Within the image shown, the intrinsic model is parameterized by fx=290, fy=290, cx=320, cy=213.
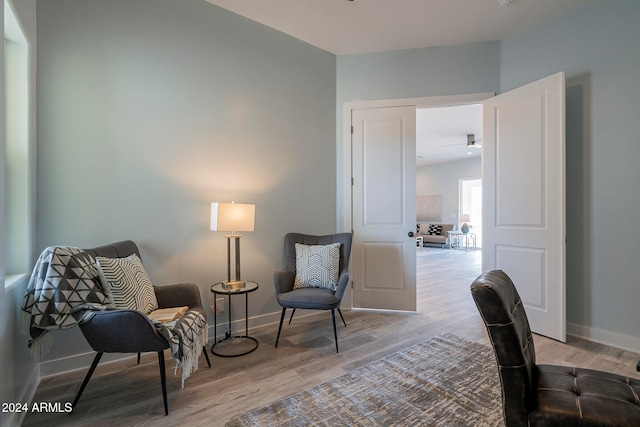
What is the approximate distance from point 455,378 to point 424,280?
3.18 meters

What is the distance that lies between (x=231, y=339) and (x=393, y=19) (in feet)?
11.2

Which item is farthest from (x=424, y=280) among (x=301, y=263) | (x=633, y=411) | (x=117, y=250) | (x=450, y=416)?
(x=117, y=250)

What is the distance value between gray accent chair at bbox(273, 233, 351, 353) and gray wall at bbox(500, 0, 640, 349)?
2164 millimetres

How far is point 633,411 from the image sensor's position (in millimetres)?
998

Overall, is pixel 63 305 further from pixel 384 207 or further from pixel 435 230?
pixel 435 230

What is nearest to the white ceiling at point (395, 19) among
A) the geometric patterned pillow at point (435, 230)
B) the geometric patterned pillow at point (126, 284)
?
the geometric patterned pillow at point (126, 284)

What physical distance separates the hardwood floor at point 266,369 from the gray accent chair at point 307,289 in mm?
199

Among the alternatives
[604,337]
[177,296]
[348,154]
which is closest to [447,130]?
[348,154]

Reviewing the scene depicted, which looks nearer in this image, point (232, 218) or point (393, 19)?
point (232, 218)

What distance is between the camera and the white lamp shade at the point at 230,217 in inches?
91.1

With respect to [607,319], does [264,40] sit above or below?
above

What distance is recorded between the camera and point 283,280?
106 inches

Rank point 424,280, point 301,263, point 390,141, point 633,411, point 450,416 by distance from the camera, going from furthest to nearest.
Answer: point 424,280, point 390,141, point 301,263, point 450,416, point 633,411

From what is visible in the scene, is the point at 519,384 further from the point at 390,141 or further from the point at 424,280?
the point at 424,280
